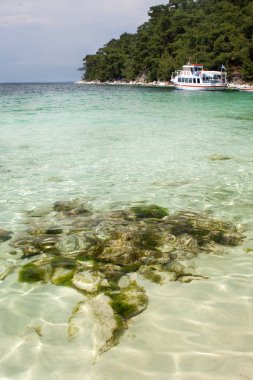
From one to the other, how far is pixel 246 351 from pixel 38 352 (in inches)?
70.4

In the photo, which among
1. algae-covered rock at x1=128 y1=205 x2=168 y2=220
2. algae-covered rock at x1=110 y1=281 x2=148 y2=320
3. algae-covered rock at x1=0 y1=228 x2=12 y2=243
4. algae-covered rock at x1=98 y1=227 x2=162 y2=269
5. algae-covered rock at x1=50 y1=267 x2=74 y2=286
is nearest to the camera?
algae-covered rock at x1=110 y1=281 x2=148 y2=320

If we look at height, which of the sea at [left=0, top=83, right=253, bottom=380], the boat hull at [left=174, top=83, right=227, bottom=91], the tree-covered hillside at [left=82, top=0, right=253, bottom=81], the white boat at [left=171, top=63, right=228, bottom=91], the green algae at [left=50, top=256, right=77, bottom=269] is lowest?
the sea at [left=0, top=83, right=253, bottom=380]

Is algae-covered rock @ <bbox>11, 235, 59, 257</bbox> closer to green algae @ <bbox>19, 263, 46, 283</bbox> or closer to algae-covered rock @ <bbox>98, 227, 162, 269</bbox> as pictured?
green algae @ <bbox>19, 263, 46, 283</bbox>

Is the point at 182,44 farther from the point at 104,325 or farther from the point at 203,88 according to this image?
the point at 104,325

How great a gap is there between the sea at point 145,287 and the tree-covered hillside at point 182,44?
75497mm

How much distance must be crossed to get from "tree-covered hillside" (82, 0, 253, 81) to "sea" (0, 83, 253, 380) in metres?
75.5

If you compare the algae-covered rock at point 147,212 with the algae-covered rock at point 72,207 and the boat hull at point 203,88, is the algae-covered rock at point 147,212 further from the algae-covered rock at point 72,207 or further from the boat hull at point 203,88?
the boat hull at point 203,88

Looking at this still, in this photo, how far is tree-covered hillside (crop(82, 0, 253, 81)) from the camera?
83256 mm

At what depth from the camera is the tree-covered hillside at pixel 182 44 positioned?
83.3 meters

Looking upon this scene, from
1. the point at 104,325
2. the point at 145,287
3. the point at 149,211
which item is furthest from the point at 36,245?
the point at 149,211

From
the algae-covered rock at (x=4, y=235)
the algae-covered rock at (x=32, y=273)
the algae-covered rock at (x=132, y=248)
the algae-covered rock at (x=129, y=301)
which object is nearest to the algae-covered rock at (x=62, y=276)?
the algae-covered rock at (x=32, y=273)

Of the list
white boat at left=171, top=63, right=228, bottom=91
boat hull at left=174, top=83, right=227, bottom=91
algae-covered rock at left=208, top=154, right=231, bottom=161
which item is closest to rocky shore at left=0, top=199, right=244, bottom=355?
algae-covered rock at left=208, top=154, right=231, bottom=161

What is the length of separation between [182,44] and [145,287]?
373 feet

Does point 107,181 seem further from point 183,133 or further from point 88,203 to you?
point 183,133
